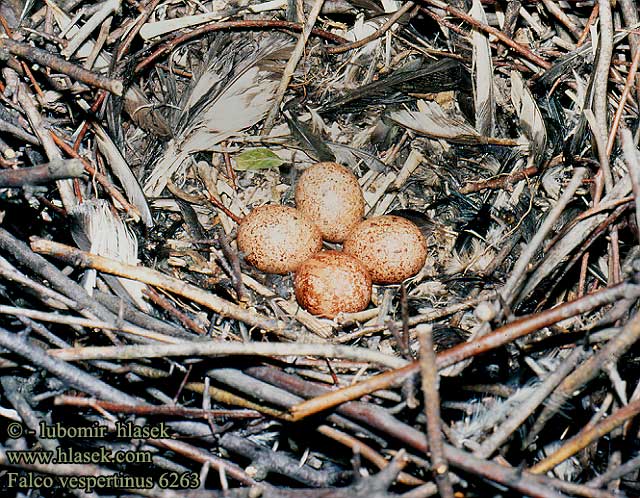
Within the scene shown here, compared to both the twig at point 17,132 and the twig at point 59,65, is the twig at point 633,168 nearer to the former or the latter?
the twig at point 59,65

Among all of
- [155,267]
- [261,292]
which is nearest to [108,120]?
[155,267]

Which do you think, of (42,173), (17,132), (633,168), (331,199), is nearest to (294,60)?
(331,199)

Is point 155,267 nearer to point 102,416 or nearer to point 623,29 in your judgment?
point 102,416

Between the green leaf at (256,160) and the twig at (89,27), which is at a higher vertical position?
the twig at (89,27)

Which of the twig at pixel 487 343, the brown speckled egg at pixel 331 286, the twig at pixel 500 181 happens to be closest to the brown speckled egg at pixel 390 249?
the brown speckled egg at pixel 331 286

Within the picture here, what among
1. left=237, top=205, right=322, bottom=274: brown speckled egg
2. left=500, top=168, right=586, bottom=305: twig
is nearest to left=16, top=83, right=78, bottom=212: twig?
left=237, top=205, right=322, bottom=274: brown speckled egg
